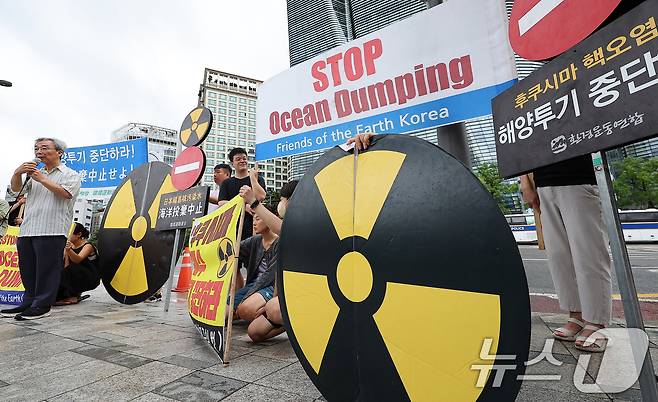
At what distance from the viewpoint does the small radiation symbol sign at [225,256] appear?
7.04ft

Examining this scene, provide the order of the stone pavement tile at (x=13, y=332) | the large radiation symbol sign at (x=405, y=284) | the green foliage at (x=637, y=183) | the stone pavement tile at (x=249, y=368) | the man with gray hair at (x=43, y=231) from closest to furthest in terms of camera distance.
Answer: the large radiation symbol sign at (x=405, y=284), the stone pavement tile at (x=249, y=368), the stone pavement tile at (x=13, y=332), the man with gray hair at (x=43, y=231), the green foliage at (x=637, y=183)

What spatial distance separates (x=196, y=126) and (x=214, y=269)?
7.75 ft

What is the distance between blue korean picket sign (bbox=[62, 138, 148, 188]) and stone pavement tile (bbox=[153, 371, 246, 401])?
6.04 meters

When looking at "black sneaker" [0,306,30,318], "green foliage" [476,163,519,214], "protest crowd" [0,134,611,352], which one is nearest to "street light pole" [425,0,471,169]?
"protest crowd" [0,134,611,352]

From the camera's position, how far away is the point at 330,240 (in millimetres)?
1332

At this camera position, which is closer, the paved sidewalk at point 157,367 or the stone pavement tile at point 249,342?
the paved sidewalk at point 157,367

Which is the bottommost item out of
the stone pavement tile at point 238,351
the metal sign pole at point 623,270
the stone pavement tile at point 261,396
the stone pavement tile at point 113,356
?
the stone pavement tile at point 238,351

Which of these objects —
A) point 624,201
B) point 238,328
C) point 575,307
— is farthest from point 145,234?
point 624,201

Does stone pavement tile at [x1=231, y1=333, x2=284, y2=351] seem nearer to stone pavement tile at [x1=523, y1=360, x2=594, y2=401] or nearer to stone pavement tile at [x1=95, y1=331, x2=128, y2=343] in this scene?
stone pavement tile at [x1=95, y1=331, x2=128, y2=343]

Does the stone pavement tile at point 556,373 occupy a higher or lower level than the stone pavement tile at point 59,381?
lower

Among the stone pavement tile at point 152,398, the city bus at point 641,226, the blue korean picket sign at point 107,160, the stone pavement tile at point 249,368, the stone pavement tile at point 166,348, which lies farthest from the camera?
the city bus at point 641,226

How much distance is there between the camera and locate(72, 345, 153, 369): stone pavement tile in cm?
189

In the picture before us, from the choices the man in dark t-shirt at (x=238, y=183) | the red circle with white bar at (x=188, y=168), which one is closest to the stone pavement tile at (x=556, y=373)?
the man in dark t-shirt at (x=238, y=183)

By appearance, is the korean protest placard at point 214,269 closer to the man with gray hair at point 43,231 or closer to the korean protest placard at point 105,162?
the man with gray hair at point 43,231
